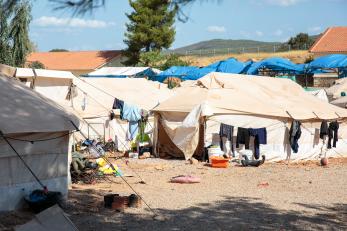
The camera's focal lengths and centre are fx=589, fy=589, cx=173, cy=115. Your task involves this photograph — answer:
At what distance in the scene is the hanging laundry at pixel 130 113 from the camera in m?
21.2

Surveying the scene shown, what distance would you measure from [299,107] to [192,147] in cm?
414

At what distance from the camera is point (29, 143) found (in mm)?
10250

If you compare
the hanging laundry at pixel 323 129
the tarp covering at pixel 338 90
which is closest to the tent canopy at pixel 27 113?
the hanging laundry at pixel 323 129

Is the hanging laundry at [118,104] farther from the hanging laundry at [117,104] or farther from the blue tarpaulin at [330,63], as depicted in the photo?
the blue tarpaulin at [330,63]

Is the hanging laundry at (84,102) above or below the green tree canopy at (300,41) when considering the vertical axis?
below

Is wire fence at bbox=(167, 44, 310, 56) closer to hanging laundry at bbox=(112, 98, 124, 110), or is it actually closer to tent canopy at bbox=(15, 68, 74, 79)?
hanging laundry at bbox=(112, 98, 124, 110)

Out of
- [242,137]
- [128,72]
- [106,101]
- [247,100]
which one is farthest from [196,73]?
[242,137]

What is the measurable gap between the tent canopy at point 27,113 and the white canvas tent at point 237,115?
8.26 meters

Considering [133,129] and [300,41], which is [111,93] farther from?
[300,41]

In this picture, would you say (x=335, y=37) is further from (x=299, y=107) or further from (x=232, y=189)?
(x=232, y=189)

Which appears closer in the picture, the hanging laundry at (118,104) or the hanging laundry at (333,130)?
the hanging laundry at (333,130)

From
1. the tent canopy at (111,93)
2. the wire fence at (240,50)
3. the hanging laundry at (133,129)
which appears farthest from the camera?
the wire fence at (240,50)

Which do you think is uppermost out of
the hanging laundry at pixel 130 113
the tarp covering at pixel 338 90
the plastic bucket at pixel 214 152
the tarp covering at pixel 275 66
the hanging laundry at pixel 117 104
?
the tarp covering at pixel 275 66

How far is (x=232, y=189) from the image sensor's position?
527 inches
